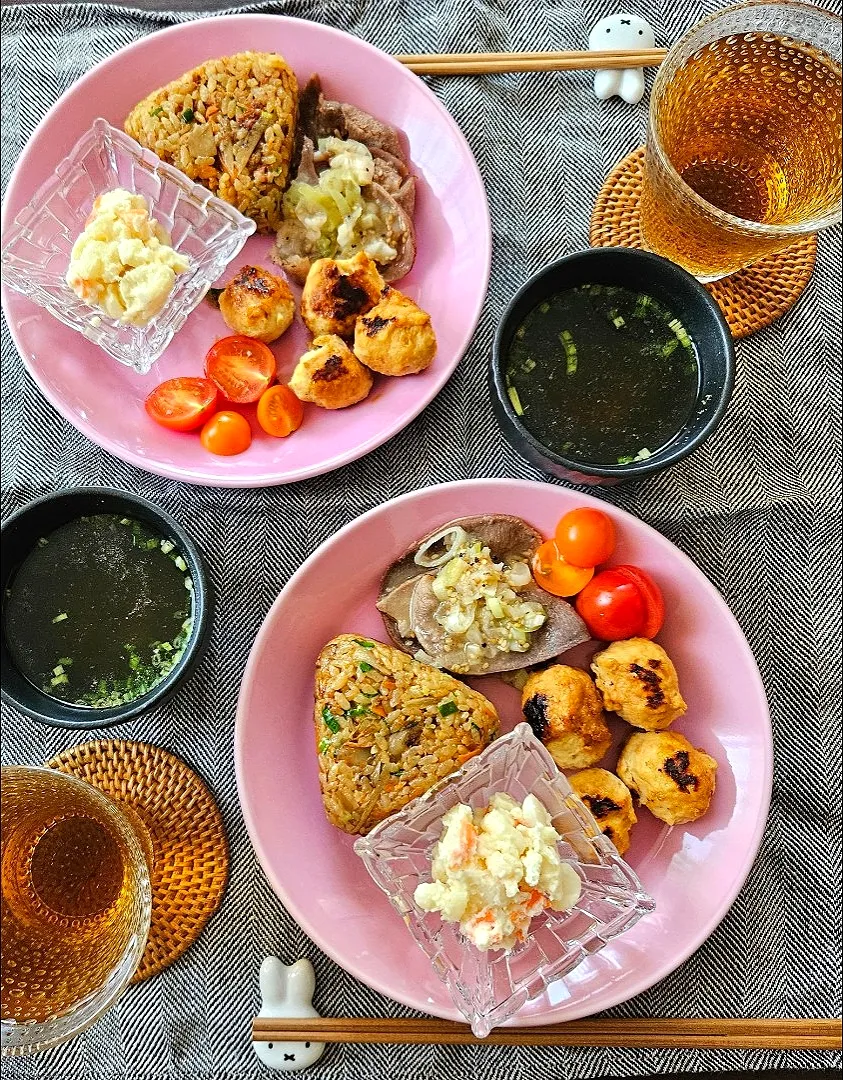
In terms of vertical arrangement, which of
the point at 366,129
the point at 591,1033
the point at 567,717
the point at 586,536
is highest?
the point at 366,129

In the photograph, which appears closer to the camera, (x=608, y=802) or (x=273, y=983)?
(x=608, y=802)

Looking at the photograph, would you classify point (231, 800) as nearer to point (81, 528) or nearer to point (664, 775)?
point (81, 528)

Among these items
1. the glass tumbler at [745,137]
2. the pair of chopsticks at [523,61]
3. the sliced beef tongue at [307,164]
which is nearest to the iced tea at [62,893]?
the sliced beef tongue at [307,164]

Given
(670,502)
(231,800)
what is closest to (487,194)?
(670,502)

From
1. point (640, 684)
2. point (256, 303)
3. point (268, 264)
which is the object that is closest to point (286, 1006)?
point (640, 684)

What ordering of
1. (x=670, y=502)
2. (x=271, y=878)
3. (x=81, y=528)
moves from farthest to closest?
(x=670, y=502)
(x=81, y=528)
(x=271, y=878)

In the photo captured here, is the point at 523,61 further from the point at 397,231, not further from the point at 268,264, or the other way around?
the point at 268,264
